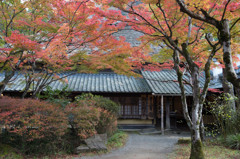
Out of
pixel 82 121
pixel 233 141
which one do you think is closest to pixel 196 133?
pixel 233 141

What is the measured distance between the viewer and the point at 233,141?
22.6 ft

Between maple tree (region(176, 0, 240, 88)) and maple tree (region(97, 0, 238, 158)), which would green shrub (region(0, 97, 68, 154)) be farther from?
maple tree (region(176, 0, 240, 88))

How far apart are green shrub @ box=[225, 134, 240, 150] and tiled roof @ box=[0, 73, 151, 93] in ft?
17.5

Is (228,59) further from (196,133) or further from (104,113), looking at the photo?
(104,113)

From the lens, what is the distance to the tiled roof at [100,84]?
11624 millimetres

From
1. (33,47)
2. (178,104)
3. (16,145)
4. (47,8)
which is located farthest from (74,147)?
(178,104)

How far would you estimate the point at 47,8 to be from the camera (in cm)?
614

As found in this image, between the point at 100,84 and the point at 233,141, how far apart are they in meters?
8.16

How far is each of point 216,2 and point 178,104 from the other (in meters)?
10.5

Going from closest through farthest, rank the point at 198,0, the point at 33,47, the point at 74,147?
the point at 198,0 → the point at 33,47 → the point at 74,147

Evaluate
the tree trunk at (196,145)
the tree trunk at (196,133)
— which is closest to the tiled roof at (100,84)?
the tree trunk at (196,133)

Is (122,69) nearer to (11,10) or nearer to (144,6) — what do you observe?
(144,6)

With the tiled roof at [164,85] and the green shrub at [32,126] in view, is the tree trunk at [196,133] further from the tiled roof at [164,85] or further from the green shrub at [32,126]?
the tiled roof at [164,85]

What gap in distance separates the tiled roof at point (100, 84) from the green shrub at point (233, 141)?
533 cm
